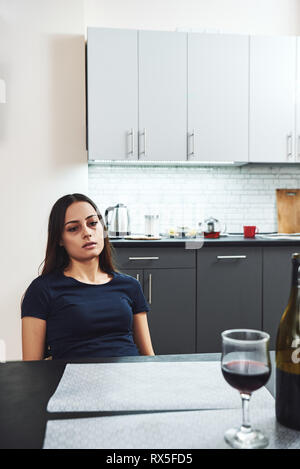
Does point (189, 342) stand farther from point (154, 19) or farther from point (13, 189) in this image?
point (154, 19)

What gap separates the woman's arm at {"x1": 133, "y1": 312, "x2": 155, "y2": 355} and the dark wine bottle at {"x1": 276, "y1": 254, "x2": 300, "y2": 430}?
2.17ft

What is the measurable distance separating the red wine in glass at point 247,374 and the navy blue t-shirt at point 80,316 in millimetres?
646

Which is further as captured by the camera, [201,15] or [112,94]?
[201,15]

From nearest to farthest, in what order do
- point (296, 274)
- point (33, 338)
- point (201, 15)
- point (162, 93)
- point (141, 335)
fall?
1. point (296, 274)
2. point (33, 338)
3. point (141, 335)
4. point (162, 93)
5. point (201, 15)

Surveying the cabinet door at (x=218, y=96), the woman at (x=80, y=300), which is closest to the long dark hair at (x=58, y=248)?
the woman at (x=80, y=300)

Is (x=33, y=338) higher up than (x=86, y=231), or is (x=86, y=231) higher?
(x=86, y=231)

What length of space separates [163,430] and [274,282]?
2.47 metres

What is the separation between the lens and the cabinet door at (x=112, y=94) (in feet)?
10.2

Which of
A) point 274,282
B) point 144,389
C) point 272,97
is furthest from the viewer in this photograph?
point 272,97

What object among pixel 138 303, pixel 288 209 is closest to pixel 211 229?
pixel 288 209

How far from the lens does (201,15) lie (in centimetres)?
360

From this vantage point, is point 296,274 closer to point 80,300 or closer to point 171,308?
point 80,300

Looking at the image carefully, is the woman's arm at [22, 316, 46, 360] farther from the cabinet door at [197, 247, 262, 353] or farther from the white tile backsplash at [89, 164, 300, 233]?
the white tile backsplash at [89, 164, 300, 233]

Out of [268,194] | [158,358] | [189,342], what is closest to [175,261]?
[189,342]
